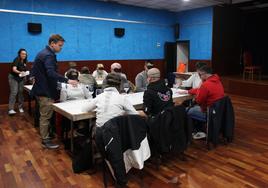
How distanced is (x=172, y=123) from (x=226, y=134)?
1.35 meters

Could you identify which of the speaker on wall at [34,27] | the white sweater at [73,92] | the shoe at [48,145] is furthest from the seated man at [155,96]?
the speaker on wall at [34,27]

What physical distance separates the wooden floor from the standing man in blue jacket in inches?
22.6

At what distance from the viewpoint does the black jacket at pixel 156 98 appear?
9.71 ft

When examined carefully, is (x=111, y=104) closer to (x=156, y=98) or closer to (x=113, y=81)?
(x=113, y=81)

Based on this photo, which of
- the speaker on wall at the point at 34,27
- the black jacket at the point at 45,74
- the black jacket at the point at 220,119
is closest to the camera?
the black jacket at the point at 45,74

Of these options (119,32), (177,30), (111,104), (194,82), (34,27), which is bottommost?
(111,104)

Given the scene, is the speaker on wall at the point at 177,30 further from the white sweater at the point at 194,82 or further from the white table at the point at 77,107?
the white table at the point at 77,107

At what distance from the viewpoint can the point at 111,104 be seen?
2566 millimetres

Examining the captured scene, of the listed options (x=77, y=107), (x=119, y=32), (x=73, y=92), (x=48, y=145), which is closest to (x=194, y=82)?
(x=73, y=92)

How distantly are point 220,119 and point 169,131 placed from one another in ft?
3.70

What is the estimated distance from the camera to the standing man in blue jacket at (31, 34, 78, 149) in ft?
10.9

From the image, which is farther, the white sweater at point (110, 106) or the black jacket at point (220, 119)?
the black jacket at point (220, 119)

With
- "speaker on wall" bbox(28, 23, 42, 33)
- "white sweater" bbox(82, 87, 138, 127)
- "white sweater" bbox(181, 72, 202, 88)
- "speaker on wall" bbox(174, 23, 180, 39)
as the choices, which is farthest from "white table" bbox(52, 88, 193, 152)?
"speaker on wall" bbox(174, 23, 180, 39)

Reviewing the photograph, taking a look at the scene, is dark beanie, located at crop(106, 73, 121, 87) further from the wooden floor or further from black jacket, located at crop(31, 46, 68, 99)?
the wooden floor
